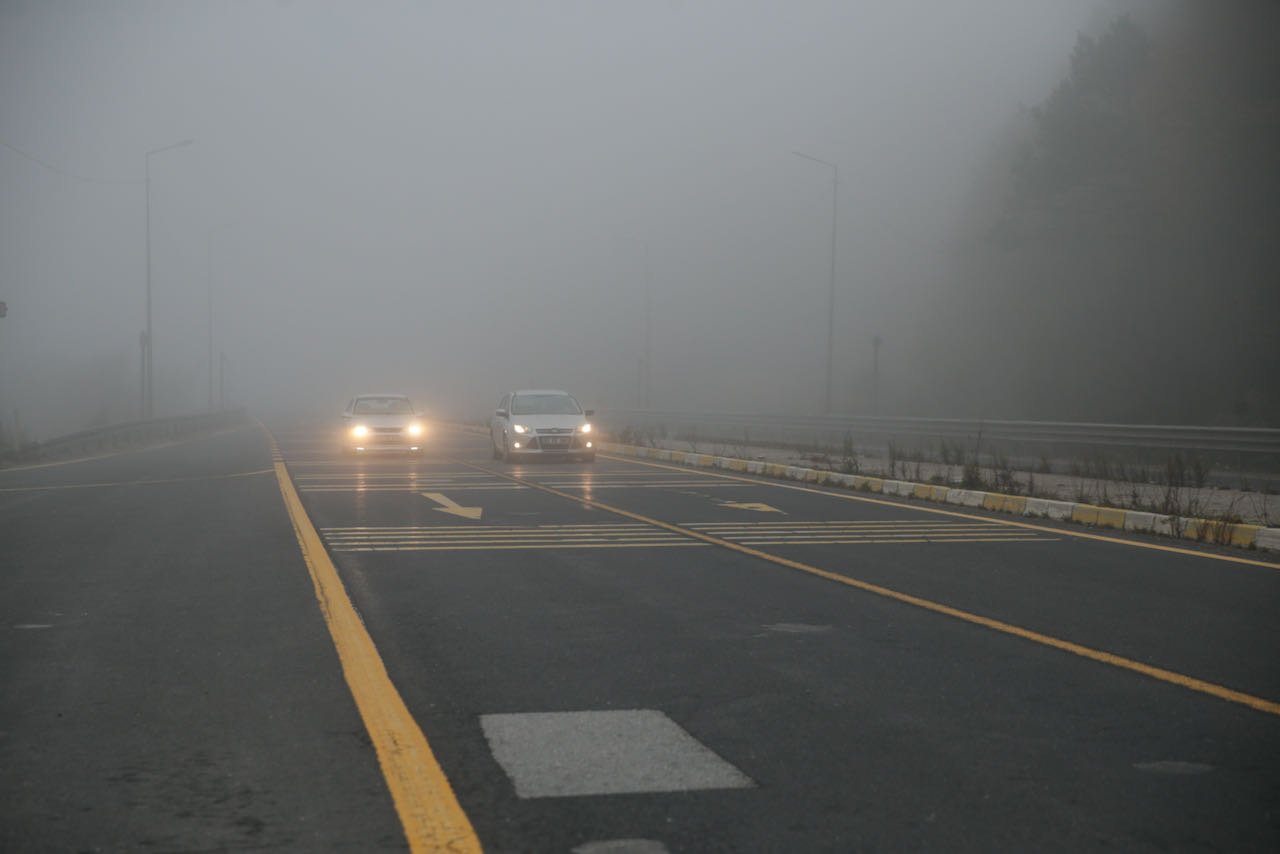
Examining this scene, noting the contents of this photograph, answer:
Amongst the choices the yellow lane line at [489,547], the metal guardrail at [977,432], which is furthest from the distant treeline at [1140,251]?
the yellow lane line at [489,547]

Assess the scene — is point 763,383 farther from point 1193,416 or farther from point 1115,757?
point 1115,757

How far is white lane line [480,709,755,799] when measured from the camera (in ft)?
15.7

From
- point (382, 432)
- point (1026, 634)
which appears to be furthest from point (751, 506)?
point (382, 432)

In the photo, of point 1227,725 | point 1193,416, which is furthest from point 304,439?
point 1227,725

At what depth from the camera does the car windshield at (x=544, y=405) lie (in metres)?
28.4

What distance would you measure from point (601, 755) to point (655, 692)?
3.78ft

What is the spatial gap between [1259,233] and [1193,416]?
7.39m

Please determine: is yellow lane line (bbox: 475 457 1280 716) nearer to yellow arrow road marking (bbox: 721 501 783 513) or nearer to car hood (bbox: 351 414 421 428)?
yellow arrow road marking (bbox: 721 501 783 513)

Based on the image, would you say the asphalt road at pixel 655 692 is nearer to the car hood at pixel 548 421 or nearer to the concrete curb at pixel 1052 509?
the concrete curb at pixel 1052 509

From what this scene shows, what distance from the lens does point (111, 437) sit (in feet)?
127

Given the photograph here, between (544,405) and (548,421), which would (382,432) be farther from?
(548,421)

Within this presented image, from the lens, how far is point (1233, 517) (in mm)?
13859

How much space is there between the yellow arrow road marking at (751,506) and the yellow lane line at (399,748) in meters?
8.29

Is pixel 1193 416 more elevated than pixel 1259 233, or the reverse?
pixel 1259 233
